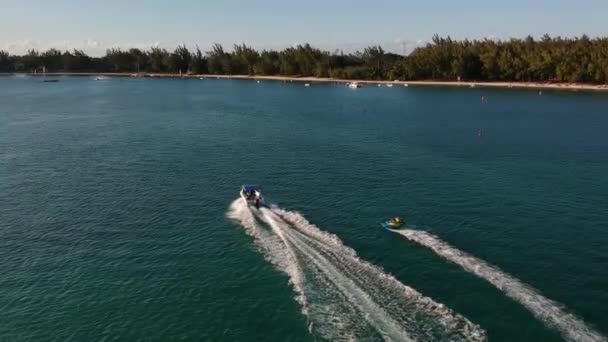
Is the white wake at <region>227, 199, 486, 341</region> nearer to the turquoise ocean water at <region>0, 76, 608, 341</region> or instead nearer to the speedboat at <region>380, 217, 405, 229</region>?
the turquoise ocean water at <region>0, 76, 608, 341</region>

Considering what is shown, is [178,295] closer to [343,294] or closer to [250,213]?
[343,294]

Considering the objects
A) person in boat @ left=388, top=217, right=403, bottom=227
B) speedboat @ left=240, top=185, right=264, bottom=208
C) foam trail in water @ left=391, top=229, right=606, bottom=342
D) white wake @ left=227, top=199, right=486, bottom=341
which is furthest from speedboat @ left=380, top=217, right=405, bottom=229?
speedboat @ left=240, top=185, right=264, bottom=208

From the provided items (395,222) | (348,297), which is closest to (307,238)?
(395,222)

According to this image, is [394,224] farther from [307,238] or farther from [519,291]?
[519,291]

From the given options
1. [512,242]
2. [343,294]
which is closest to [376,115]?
[512,242]

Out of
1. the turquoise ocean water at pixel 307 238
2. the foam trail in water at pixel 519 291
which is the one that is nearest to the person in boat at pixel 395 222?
the foam trail in water at pixel 519 291

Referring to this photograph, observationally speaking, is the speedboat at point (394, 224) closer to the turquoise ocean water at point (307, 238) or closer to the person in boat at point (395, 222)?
the person in boat at point (395, 222)
